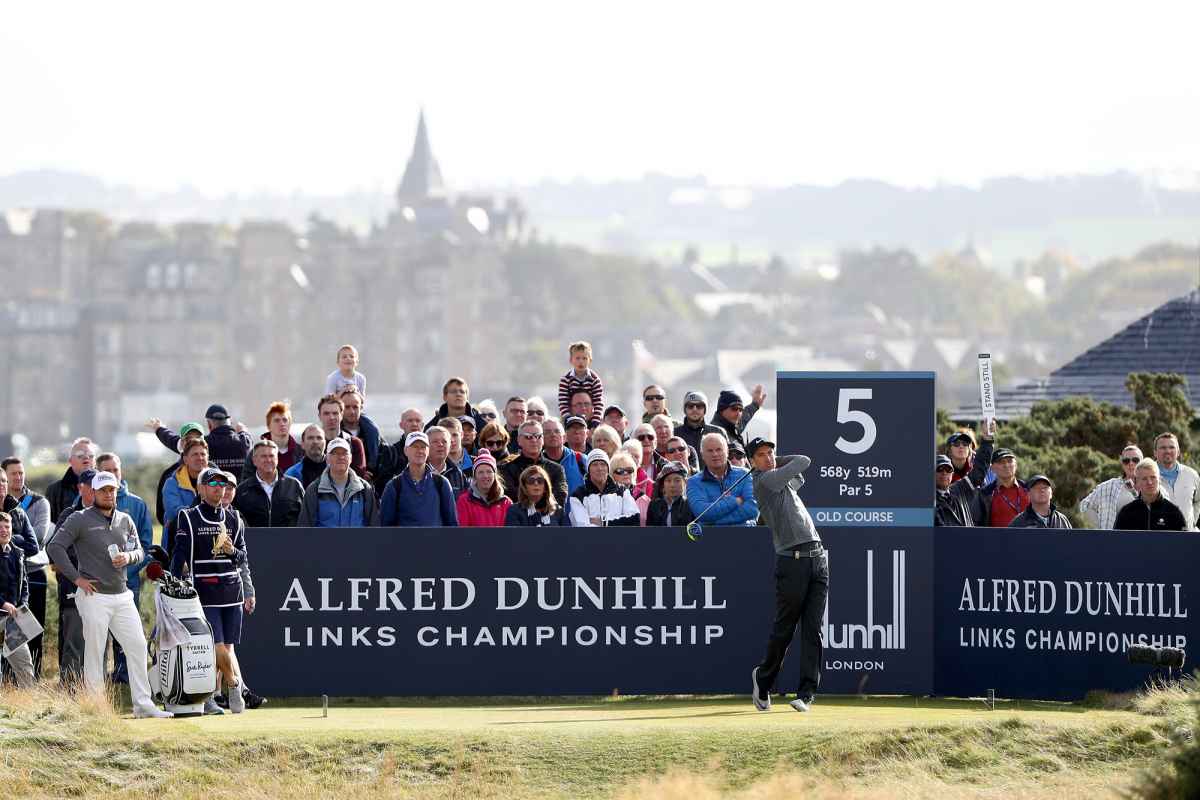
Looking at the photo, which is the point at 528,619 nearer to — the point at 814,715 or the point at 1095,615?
the point at 814,715

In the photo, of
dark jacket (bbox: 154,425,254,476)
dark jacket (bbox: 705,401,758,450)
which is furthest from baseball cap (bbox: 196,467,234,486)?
dark jacket (bbox: 705,401,758,450)

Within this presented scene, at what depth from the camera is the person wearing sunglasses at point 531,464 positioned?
1742 cm

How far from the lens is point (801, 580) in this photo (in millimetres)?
15789

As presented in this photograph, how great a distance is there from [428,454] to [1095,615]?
15.1ft

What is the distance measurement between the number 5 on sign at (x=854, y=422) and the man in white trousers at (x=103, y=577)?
4744mm

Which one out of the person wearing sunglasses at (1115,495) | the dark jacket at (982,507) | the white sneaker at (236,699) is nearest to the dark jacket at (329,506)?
the white sneaker at (236,699)

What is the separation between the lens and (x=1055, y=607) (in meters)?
17.0

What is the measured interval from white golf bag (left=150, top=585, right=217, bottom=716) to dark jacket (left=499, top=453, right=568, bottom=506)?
2.48 metres

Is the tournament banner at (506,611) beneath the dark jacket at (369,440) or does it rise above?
beneath

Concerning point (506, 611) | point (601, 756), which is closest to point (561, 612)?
point (506, 611)

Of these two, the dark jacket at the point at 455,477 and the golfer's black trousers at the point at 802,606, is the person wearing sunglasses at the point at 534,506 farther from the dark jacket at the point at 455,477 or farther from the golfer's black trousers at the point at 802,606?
the golfer's black trousers at the point at 802,606

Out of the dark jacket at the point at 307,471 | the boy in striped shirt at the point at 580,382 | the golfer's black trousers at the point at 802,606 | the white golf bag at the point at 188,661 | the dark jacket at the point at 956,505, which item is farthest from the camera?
the boy in striped shirt at the point at 580,382

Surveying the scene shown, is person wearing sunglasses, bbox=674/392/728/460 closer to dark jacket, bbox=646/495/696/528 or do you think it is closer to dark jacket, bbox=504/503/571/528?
dark jacket, bbox=646/495/696/528

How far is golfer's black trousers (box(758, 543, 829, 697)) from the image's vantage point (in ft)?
51.8
